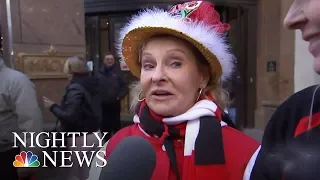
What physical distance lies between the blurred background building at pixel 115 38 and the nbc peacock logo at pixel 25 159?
32.2 inches

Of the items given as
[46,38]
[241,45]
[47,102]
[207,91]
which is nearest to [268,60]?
[241,45]

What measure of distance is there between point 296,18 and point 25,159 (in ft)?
8.24

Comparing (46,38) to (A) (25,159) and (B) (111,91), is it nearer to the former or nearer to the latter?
(B) (111,91)

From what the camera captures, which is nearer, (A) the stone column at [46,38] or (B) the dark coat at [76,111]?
(B) the dark coat at [76,111]

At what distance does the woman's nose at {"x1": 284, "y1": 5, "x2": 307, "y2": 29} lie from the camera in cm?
81

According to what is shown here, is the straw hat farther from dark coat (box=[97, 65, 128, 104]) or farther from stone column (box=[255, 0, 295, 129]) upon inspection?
stone column (box=[255, 0, 295, 129])

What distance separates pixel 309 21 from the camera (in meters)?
0.79

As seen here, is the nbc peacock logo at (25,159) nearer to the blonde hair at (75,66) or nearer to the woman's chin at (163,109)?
the blonde hair at (75,66)

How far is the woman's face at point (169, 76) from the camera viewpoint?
4.56ft

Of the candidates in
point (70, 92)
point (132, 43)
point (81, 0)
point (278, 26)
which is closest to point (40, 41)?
point (81, 0)

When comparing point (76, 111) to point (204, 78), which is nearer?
point (204, 78)

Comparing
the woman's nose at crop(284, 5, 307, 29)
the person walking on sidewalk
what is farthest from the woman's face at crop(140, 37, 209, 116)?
the person walking on sidewalk

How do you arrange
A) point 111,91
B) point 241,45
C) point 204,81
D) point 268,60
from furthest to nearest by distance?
point 241,45 → point 268,60 → point 111,91 → point 204,81

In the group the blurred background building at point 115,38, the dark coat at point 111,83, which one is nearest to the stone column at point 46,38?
the blurred background building at point 115,38
